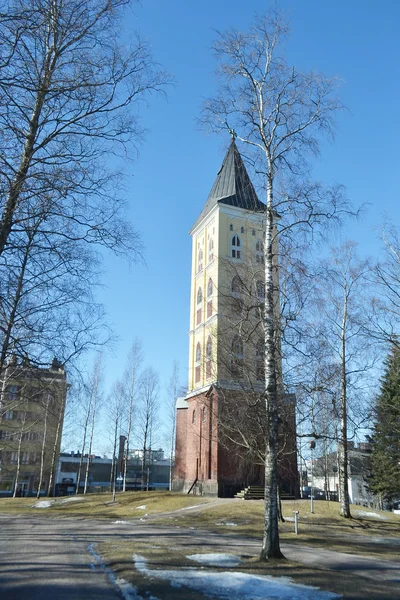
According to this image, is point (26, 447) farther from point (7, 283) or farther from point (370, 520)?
point (7, 283)

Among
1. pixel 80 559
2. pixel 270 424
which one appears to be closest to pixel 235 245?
pixel 270 424

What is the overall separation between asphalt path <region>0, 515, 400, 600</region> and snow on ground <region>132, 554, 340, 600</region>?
1098 mm

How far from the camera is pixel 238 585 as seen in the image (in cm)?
736

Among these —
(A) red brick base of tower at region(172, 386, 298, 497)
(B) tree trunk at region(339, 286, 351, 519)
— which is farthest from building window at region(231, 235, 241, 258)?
(B) tree trunk at region(339, 286, 351, 519)

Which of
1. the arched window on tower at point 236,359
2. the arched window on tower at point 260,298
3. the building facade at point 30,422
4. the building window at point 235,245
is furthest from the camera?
the building window at point 235,245

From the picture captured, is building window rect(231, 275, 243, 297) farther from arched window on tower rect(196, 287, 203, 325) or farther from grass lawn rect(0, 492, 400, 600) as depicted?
arched window on tower rect(196, 287, 203, 325)

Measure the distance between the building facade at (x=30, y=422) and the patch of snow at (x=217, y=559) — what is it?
444 cm

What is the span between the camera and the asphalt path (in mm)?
7309

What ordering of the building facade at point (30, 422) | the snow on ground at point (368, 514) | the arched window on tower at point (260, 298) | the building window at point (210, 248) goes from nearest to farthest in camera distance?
the building facade at point (30, 422) < the arched window on tower at point (260, 298) < the snow on ground at point (368, 514) < the building window at point (210, 248)

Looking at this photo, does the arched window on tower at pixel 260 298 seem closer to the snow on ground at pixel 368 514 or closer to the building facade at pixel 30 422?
the building facade at pixel 30 422

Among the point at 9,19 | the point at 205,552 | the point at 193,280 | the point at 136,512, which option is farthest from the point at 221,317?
the point at 193,280

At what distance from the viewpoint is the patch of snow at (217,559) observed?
9.63m

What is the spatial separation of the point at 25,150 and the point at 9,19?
255 centimetres

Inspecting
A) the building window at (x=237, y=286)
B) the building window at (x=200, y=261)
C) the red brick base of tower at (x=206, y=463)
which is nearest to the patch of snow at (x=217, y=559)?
the building window at (x=237, y=286)
